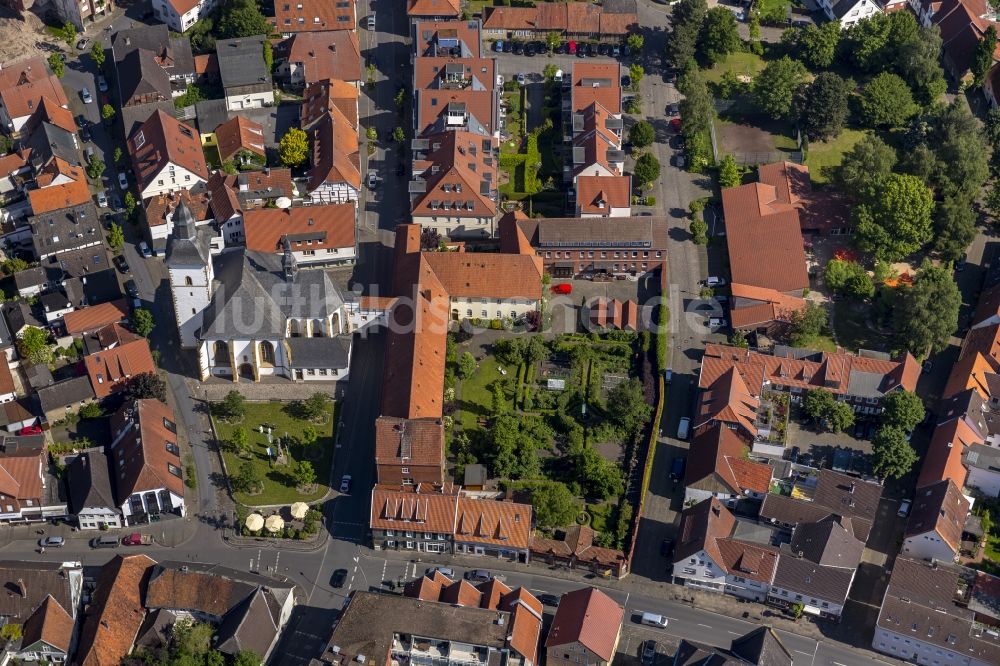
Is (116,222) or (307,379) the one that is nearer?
(307,379)

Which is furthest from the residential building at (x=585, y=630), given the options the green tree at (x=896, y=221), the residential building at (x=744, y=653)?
the green tree at (x=896, y=221)

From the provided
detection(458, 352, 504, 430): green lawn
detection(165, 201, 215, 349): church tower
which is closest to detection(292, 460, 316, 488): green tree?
detection(458, 352, 504, 430): green lawn

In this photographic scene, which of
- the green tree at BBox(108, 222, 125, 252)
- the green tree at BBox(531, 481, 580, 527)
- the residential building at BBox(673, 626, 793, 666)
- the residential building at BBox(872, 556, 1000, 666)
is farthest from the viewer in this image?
the green tree at BBox(108, 222, 125, 252)

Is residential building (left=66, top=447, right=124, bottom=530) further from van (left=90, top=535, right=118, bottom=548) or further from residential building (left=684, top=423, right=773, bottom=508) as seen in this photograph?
residential building (left=684, top=423, right=773, bottom=508)

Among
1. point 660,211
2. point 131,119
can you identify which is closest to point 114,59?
point 131,119

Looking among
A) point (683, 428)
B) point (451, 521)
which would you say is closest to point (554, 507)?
point (451, 521)

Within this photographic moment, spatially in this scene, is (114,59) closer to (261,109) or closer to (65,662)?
(261,109)
